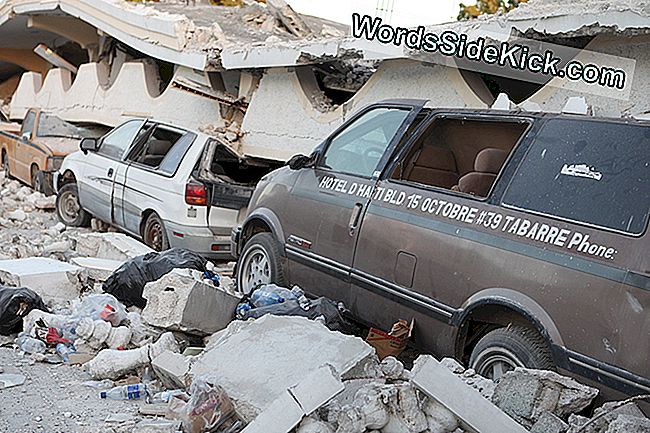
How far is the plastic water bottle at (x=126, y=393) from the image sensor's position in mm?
4891

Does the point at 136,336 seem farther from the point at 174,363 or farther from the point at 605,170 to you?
the point at 605,170

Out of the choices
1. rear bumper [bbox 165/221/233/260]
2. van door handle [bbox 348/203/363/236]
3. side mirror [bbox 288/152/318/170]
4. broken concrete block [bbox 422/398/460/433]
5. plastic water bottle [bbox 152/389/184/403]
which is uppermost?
side mirror [bbox 288/152/318/170]

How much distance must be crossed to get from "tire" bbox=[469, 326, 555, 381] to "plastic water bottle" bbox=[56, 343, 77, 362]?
300 cm

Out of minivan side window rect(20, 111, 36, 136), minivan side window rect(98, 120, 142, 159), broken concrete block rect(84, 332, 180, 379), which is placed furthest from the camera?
minivan side window rect(20, 111, 36, 136)

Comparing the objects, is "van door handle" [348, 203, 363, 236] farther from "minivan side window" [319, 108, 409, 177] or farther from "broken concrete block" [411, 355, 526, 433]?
"broken concrete block" [411, 355, 526, 433]

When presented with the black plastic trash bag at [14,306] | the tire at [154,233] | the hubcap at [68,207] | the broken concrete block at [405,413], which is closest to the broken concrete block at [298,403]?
the broken concrete block at [405,413]

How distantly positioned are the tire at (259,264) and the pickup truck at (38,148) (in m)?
7.46

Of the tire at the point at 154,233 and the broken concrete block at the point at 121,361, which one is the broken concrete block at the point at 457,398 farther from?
the tire at the point at 154,233

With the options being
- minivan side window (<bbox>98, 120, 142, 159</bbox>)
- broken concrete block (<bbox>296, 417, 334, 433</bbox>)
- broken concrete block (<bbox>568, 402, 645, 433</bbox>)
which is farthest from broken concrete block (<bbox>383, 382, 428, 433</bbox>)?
minivan side window (<bbox>98, 120, 142, 159</bbox>)

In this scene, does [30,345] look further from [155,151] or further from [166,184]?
[155,151]

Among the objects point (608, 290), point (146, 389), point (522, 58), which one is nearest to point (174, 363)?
point (146, 389)

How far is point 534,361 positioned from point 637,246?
892 millimetres

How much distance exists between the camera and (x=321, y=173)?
20.9ft

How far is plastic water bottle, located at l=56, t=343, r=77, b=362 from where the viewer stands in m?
5.60
